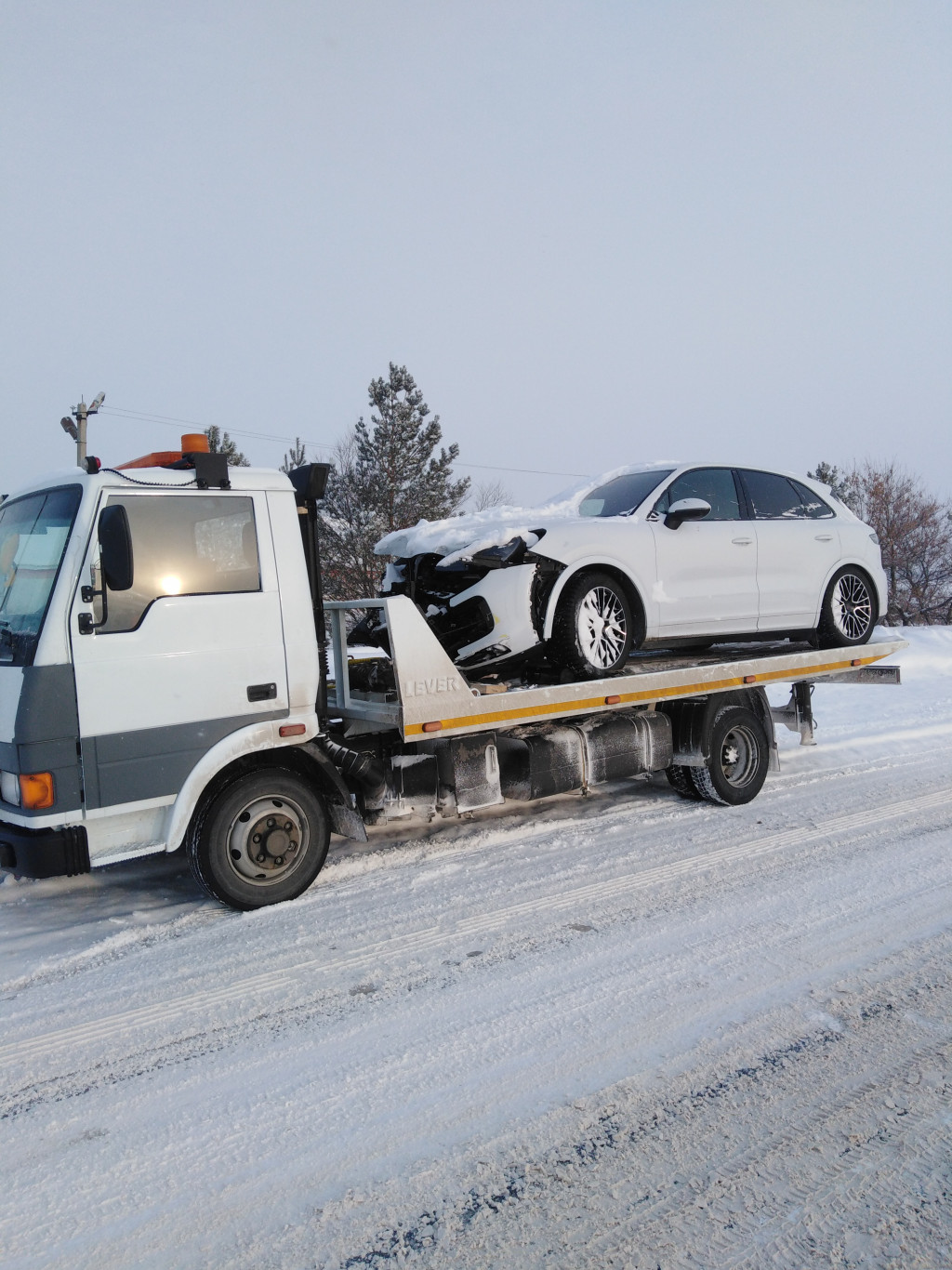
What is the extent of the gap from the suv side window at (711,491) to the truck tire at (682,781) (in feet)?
6.40

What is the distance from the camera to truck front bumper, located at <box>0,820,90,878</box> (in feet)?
13.8

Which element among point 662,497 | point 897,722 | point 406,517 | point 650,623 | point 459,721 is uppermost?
point 406,517

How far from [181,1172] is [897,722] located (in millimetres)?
9680

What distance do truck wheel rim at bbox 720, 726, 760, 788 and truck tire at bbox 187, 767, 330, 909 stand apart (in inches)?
139

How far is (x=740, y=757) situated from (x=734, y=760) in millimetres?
86

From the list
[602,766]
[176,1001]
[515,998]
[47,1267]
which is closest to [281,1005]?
[176,1001]

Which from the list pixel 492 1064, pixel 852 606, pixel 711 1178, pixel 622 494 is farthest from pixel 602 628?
pixel 711 1178

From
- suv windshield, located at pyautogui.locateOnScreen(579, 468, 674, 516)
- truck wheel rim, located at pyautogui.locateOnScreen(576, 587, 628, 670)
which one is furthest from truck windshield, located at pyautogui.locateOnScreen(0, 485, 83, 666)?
suv windshield, located at pyautogui.locateOnScreen(579, 468, 674, 516)

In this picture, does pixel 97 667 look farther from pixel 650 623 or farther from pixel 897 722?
pixel 897 722

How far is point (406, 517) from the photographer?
86.5 ft

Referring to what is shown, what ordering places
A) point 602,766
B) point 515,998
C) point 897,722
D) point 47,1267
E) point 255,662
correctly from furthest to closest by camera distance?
point 897,722 < point 602,766 < point 255,662 < point 515,998 < point 47,1267

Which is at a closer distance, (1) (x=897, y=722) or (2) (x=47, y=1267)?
(2) (x=47, y=1267)

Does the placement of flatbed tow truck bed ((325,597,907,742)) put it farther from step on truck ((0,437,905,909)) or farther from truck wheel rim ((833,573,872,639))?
truck wheel rim ((833,573,872,639))

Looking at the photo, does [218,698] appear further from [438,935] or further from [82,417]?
[82,417]
